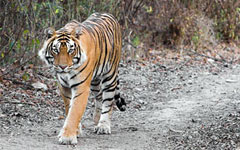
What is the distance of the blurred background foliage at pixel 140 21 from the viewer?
7.70 m

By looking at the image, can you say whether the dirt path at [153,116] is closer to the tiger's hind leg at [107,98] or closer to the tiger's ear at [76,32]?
the tiger's hind leg at [107,98]

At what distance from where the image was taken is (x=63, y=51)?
503 centimetres

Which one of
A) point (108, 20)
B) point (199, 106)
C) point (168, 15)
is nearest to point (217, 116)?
point (199, 106)

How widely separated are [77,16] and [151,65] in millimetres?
2391

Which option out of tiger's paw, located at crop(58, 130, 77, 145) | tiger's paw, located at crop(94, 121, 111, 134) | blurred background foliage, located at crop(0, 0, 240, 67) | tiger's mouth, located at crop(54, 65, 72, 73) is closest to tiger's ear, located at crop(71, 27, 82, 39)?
tiger's mouth, located at crop(54, 65, 72, 73)

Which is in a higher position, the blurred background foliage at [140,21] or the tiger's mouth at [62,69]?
the blurred background foliage at [140,21]

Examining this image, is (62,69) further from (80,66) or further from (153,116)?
(153,116)

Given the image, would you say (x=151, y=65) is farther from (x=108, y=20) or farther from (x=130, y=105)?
(x=108, y=20)

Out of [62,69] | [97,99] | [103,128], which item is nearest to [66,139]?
[62,69]

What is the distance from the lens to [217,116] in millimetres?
6652

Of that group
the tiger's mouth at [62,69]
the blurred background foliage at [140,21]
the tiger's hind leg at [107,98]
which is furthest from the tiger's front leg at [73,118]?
the blurred background foliage at [140,21]

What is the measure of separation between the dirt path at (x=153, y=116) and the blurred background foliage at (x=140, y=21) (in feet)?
3.39

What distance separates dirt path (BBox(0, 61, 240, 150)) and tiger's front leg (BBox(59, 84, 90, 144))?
3.7 inches

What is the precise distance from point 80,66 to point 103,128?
3.63 ft
